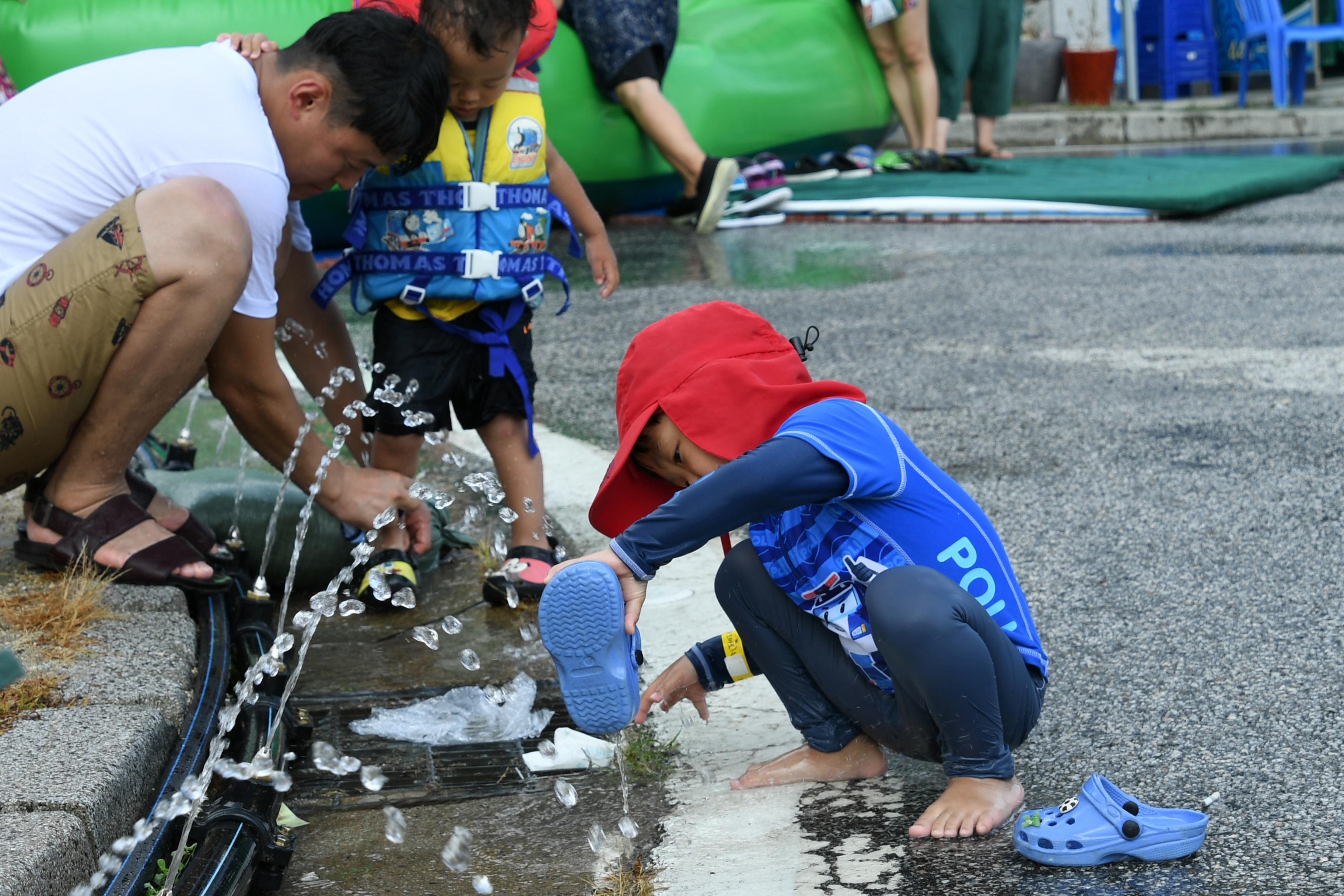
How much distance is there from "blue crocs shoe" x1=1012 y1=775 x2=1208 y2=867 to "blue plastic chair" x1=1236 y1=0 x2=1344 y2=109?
43.4 feet

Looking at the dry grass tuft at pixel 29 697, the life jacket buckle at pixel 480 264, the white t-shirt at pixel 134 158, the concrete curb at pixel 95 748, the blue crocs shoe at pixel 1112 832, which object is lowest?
the blue crocs shoe at pixel 1112 832

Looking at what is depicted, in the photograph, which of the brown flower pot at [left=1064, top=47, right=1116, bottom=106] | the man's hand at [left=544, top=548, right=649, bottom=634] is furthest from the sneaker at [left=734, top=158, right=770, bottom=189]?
the man's hand at [left=544, top=548, right=649, bottom=634]

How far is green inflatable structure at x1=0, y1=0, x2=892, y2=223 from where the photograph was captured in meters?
6.31

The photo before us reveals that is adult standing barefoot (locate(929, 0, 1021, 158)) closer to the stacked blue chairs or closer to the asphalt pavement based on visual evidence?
the asphalt pavement

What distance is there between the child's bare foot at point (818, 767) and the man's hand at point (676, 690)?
149 millimetres

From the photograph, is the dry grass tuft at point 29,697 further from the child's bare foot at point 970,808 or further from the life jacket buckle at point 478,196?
the life jacket buckle at point 478,196

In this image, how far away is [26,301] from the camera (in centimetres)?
247

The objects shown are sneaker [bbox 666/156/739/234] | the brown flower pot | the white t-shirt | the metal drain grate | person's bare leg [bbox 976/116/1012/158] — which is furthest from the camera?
the brown flower pot

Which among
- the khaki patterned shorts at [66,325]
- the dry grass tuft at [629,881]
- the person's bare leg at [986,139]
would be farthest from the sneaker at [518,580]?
the person's bare leg at [986,139]

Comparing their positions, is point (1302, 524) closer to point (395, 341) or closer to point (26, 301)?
point (395, 341)

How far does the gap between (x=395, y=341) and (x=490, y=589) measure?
622mm

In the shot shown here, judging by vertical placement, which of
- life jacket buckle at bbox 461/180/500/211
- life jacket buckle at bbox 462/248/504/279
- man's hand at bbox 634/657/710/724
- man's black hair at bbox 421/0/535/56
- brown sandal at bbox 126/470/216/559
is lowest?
man's hand at bbox 634/657/710/724

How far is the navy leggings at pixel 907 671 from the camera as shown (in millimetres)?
1783

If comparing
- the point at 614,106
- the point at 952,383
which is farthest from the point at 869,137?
the point at 952,383
